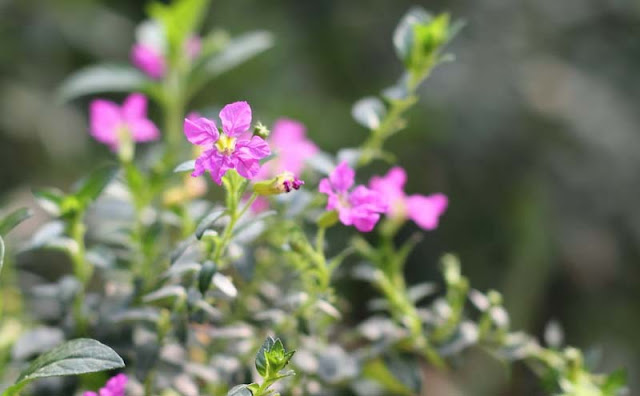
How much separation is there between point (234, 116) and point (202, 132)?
0.03 m

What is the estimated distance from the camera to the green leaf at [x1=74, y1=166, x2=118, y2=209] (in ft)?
2.18

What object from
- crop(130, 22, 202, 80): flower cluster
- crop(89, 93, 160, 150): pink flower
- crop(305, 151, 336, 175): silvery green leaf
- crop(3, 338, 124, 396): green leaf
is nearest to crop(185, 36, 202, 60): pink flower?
crop(130, 22, 202, 80): flower cluster

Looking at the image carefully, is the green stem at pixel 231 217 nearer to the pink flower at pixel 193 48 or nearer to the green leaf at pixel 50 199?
Answer: the green leaf at pixel 50 199

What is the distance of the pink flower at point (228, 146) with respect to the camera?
524 millimetres

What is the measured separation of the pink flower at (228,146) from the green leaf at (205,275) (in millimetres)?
76

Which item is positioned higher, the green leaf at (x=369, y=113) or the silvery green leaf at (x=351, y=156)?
the green leaf at (x=369, y=113)

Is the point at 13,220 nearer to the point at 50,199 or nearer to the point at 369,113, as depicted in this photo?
the point at 50,199

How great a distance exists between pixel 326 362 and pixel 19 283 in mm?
572

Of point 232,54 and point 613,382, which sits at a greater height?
point 232,54

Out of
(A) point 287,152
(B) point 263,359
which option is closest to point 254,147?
(B) point 263,359

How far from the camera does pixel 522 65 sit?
178cm

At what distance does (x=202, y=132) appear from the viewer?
0.55m

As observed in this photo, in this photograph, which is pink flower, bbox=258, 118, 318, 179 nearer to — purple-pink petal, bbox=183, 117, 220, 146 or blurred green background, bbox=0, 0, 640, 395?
purple-pink petal, bbox=183, 117, 220, 146

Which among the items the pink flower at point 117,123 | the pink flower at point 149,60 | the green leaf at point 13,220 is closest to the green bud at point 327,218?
the green leaf at point 13,220
